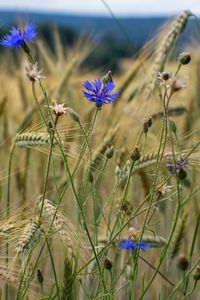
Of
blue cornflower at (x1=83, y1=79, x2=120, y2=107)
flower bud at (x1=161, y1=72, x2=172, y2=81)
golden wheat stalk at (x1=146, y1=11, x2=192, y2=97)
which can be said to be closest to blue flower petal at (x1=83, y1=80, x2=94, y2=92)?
blue cornflower at (x1=83, y1=79, x2=120, y2=107)

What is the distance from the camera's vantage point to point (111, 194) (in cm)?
155

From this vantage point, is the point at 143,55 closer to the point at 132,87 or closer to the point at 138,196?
the point at 132,87

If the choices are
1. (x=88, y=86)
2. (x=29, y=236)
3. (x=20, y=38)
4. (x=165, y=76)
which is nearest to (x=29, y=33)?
(x=20, y=38)

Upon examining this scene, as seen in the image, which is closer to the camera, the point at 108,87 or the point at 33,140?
the point at 108,87

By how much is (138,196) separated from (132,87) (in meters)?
0.40

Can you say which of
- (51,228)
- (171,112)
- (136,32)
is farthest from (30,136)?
(136,32)

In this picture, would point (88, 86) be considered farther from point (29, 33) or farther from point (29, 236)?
point (29, 236)

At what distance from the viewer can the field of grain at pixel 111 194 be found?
141cm

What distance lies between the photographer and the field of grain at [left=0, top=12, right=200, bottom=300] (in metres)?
1.41

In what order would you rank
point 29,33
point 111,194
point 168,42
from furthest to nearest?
point 168,42
point 111,194
point 29,33

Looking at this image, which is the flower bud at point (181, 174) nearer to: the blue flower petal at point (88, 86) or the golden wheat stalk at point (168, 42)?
the blue flower petal at point (88, 86)

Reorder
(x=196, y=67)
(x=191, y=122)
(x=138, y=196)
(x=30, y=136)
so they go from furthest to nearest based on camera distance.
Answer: (x=196, y=67) < (x=191, y=122) < (x=138, y=196) < (x=30, y=136)

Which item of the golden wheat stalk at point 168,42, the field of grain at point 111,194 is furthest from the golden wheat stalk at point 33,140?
the golden wheat stalk at point 168,42

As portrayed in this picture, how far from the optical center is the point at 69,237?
58.9 inches
